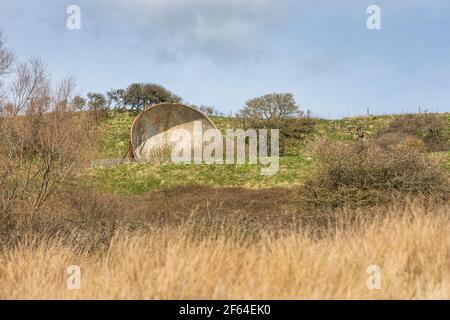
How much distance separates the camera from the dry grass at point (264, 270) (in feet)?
14.6

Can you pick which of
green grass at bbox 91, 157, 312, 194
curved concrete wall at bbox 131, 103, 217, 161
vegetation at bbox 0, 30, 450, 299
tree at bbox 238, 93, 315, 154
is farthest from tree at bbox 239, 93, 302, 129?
green grass at bbox 91, 157, 312, 194

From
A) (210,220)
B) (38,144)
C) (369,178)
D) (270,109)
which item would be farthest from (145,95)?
(210,220)

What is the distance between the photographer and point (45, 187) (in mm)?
16406

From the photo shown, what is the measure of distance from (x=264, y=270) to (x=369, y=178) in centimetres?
937

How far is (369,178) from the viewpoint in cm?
1344

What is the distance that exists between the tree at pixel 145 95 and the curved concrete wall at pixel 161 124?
16565mm

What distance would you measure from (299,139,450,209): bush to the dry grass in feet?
23.7

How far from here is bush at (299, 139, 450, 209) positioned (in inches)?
514

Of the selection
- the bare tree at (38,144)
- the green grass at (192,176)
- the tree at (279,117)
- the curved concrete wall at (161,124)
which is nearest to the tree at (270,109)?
the tree at (279,117)

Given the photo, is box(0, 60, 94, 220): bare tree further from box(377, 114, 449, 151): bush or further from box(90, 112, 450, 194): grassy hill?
box(377, 114, 449, 151): bush

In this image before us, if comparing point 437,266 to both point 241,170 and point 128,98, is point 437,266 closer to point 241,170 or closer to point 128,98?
point 241,170

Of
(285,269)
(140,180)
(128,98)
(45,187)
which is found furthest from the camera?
(128,98)
